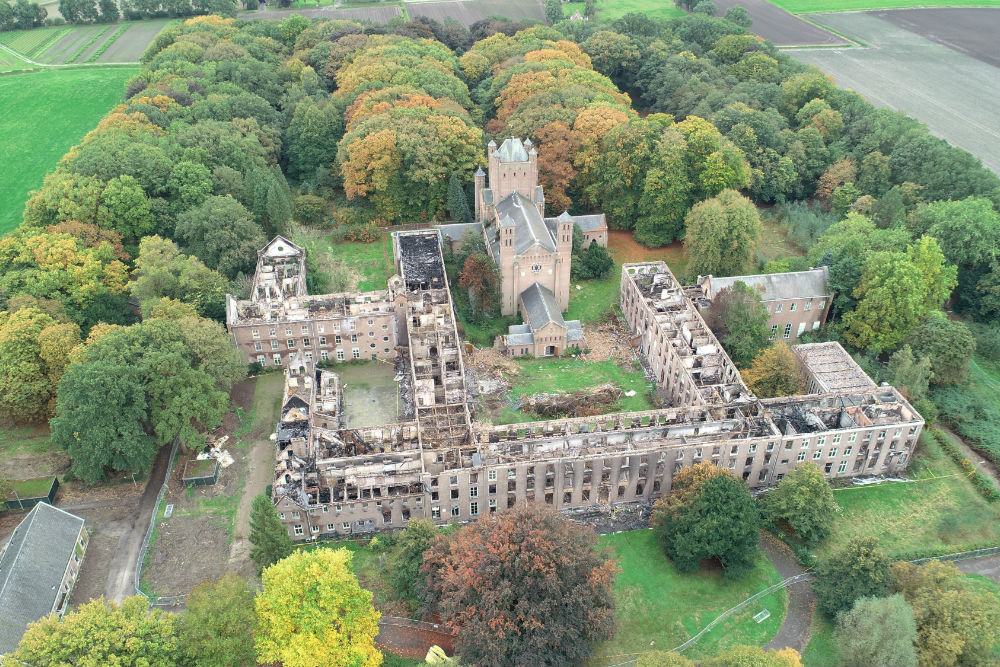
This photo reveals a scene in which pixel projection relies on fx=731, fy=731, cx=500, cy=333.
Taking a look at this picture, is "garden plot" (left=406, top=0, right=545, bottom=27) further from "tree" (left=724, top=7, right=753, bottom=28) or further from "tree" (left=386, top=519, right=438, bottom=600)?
"tree" (left=386, top=519, right=438, bottom=600)

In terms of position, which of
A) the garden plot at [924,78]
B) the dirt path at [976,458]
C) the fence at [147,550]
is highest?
the garden plot at [924,78]

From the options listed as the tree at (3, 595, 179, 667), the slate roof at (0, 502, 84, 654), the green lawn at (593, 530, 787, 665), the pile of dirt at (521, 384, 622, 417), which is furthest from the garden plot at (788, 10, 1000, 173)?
the slate roof at (0, 502, 84, 654)

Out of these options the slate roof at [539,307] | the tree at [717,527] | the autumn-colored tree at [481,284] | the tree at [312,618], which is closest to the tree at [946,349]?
the tree at [717,527]

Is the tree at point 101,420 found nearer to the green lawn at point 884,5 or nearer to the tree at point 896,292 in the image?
the tree at point 896,292

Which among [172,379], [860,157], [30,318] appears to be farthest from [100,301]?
[860,157]

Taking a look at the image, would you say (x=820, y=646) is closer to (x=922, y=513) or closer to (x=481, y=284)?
(x=922, y=513)

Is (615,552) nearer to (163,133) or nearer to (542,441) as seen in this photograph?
(542,441)

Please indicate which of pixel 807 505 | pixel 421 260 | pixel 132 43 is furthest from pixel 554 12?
pixel 807 505
